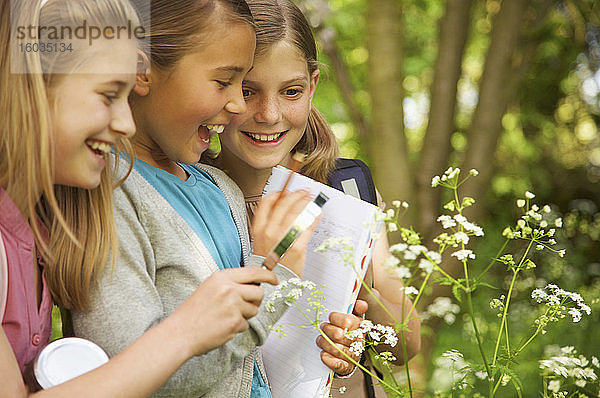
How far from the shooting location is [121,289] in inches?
45.7

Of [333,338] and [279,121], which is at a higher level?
[279,121]

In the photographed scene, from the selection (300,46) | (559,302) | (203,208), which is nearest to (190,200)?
(203,208)

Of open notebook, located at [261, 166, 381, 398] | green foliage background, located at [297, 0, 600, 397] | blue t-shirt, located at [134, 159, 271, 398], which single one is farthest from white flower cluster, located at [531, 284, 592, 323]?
green foliage background, located at [297, 0, 600, 397]

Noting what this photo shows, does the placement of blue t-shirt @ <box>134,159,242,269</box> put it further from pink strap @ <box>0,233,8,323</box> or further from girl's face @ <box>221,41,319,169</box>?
pink strap @ <box>0,233,8,323</box>

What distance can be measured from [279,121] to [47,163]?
78 cm

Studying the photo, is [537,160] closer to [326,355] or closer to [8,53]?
[326,355]

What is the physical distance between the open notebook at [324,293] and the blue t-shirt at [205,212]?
76mm

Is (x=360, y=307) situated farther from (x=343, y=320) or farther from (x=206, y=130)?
(x=206, y=130)

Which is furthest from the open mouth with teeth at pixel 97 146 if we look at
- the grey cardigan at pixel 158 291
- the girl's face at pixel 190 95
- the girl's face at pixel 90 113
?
the girl's face at pixel 190 95

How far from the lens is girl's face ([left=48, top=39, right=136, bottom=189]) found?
3.59ft

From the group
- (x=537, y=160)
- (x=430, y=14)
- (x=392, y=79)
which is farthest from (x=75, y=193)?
(x=537, y=160)

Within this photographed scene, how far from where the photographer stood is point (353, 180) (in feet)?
6.35

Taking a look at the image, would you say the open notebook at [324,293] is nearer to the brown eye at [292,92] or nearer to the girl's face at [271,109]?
the girl's face at [271,109]

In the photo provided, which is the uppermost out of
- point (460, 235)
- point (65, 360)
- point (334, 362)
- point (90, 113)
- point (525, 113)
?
point (90, 113)
